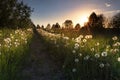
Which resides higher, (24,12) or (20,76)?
(24,12)

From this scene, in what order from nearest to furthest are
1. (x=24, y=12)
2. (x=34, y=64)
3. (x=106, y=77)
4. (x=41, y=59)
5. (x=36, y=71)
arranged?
1. (x=106, y=77)
2. (x=36, y=71)
3. (x=34, y=64)
4. (x=41, y=59)
5. (x=24, y=12)

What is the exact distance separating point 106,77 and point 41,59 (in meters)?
5.55

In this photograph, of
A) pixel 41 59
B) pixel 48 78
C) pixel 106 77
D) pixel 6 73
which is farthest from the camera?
pixel 41 59

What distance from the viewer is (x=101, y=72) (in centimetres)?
975

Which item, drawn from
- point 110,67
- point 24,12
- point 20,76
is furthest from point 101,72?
point 24,12

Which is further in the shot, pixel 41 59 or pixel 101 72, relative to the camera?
pixel 41 59

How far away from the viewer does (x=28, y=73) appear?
11.3 m

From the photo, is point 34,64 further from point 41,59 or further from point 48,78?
point 48,78

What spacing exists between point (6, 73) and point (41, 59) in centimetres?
466

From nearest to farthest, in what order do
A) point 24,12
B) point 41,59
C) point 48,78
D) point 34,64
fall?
point 48,78, point 34,64, point 41,59, point 24,12

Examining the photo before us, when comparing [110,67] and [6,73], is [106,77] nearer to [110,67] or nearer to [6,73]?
[110,67]

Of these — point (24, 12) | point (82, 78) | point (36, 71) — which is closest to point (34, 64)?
point (36, 71)

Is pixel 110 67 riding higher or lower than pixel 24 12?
lower

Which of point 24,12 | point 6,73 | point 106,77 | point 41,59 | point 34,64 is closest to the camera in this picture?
point 106,77
